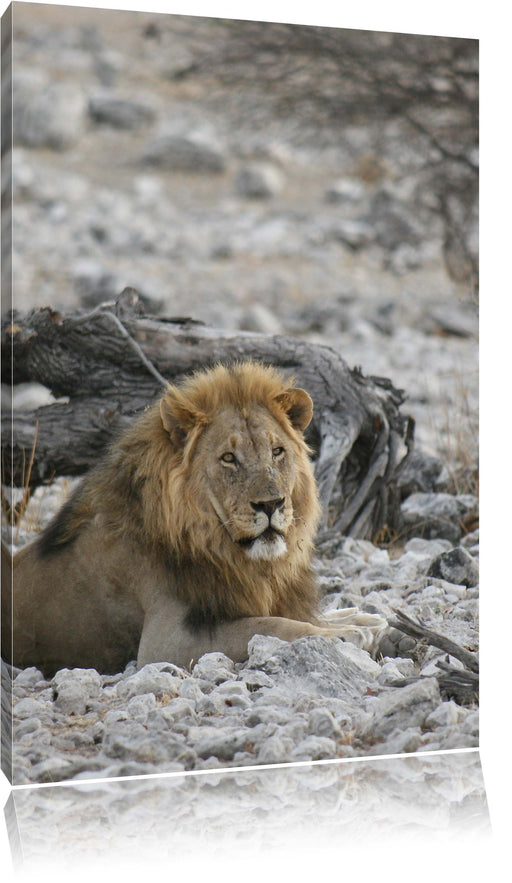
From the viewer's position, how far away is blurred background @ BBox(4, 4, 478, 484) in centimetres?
454

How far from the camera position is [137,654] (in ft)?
13.3

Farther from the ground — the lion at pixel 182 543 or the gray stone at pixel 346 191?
the gray stone at pixel 346 191

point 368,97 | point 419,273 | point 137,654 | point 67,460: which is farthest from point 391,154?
point 137,654

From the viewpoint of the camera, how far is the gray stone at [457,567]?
4.74 metres

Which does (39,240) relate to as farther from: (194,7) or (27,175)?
(194,7)

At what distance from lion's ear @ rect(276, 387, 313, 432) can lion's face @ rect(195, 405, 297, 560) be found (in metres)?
0.11

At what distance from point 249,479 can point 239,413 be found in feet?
0.80

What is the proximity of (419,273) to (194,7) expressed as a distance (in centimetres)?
188

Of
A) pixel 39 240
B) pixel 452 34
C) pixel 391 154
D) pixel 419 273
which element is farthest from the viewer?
pixel 39 240

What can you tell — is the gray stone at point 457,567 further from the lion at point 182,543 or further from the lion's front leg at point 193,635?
the lion's front leg at point 193,635

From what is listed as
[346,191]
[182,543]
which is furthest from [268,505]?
[346,191]

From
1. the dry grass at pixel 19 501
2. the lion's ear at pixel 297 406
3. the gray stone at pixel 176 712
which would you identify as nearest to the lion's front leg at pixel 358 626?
the gray stone at pixel 176 712

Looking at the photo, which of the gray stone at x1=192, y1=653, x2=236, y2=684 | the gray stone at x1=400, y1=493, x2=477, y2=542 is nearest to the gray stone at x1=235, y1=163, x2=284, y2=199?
the gray stone at x1=400, y1=493, x2=477, y2=542

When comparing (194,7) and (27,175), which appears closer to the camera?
(194,7)
